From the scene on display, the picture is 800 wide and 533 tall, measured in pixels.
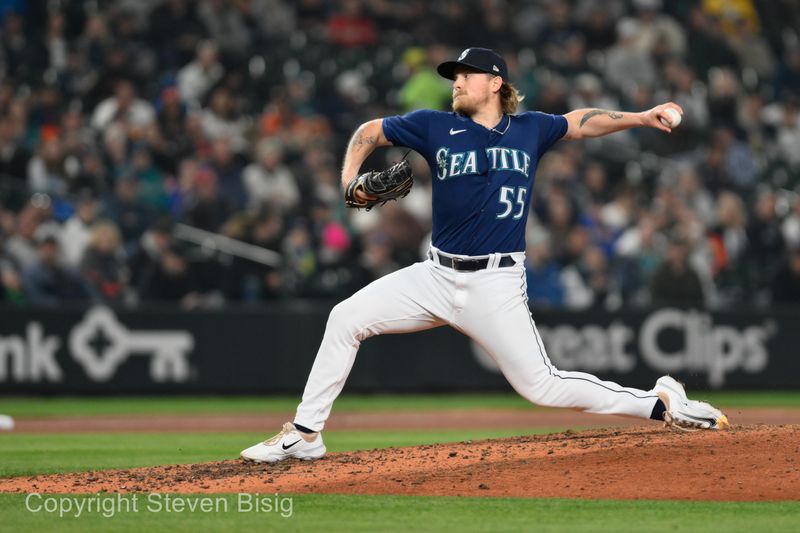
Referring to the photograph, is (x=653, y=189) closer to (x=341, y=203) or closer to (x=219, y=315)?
(x=341, y=203)

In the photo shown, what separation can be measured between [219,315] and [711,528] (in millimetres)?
9268

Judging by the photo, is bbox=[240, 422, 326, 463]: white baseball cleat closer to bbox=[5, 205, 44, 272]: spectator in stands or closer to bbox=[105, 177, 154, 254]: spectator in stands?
bbox=[5, 205, 44, 272]: spectator in stands

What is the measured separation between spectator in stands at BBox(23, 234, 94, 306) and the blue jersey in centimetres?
782

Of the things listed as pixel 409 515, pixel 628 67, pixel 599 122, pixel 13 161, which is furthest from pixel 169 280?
pixel 409 515

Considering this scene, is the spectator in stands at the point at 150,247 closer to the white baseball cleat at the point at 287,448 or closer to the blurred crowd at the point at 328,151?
the blurred crowd at the point at 328,151

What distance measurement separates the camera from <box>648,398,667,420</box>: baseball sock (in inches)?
288

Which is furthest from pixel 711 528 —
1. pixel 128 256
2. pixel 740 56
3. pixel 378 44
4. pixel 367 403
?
pixel 740 56

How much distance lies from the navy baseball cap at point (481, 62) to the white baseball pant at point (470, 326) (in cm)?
102

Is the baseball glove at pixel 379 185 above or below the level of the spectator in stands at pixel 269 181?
below

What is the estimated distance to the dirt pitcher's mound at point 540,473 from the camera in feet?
22.6

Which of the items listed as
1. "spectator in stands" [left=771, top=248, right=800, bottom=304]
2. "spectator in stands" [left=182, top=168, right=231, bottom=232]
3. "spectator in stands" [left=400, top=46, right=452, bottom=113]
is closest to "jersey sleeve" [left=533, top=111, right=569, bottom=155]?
"spectator in stands" [left=182, top=168, right=231, bottom=232]

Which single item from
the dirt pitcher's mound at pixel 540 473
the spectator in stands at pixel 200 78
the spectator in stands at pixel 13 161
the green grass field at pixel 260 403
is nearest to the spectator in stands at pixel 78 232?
the spectator in stands at pixel 13 161

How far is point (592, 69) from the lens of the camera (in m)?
19.0

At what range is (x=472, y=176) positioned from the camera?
23.4 feet
